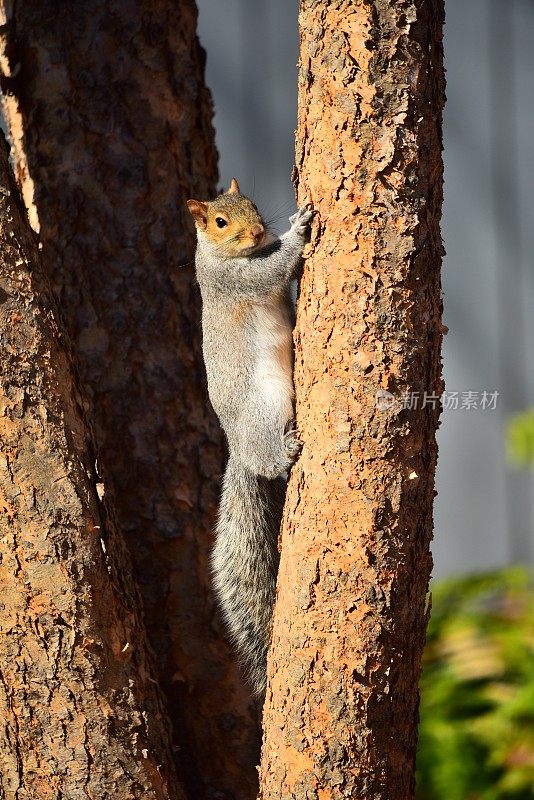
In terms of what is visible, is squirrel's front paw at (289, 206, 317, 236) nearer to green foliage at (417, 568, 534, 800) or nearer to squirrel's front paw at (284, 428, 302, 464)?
squirrel's front paw at (284, 428, 302, 464)

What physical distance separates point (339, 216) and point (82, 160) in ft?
3.28

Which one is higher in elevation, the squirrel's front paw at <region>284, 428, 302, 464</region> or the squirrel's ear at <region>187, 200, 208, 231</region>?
the squirrel's ear at <region>187, 200, 208, 231</region>

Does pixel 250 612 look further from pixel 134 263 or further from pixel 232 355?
pixel 134 263

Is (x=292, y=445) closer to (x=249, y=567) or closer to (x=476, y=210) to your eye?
(x=249, y=567)

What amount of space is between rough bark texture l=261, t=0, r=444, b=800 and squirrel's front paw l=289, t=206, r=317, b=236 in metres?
0.04

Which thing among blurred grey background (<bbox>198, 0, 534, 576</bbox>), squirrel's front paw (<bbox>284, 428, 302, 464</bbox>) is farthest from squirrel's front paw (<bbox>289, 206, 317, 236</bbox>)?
blurred grey background (<bbox>198, 0, 534, 576</bbox>)

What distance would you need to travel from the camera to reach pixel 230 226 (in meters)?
2.35

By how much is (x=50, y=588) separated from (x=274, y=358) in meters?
0.80

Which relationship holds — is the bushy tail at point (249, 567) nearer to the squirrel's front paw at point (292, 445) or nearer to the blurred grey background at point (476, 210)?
the squirrel's front paw at point (292, 445)

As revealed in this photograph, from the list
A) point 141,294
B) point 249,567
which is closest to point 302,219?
point 141,294

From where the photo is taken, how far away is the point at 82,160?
7.73 feet

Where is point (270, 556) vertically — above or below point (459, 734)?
above

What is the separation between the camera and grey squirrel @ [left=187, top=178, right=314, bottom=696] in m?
2.13

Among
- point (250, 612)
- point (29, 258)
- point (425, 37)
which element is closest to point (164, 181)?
point (29, 258)
